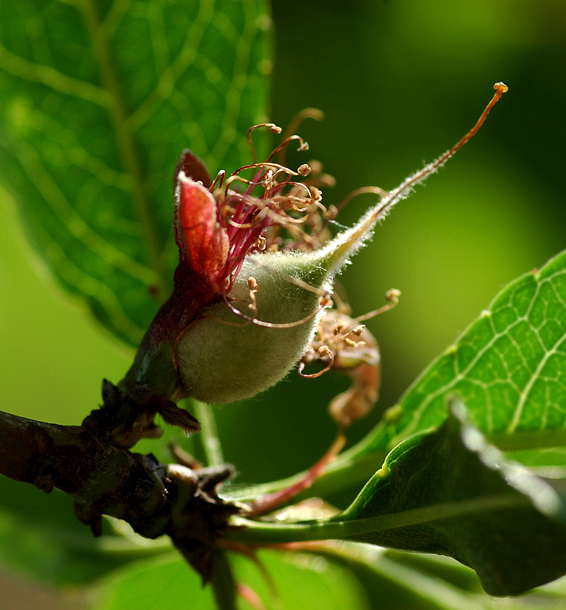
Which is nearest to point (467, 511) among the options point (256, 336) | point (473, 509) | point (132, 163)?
point (473, 509)

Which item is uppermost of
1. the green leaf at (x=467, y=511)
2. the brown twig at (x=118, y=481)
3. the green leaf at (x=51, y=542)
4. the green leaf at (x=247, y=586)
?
the green leaf at (x=467, y=511)

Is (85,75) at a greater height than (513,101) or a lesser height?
lesser

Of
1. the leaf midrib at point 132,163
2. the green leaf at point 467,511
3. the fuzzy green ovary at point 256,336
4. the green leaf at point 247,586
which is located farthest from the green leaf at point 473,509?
the green leaf at point 247,586

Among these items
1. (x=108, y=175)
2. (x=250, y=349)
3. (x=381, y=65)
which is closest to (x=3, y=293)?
(x=108, y=175)

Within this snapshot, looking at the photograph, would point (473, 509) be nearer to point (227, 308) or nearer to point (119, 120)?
point (227, 308)

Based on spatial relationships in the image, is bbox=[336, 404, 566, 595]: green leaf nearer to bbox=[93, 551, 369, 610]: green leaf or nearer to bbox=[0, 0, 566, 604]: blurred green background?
bbox=[93, 551, 369, 610]: green leaf

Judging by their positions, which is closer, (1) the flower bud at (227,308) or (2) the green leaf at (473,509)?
(2) the green leaf at (473,509)

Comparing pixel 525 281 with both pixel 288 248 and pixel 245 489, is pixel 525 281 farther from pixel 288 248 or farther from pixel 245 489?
pixel 245 489

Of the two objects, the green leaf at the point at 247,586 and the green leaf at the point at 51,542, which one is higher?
the green leaf at the point at 51,542

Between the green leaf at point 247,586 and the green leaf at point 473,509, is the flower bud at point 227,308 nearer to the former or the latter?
the green leaf at point 473,509
